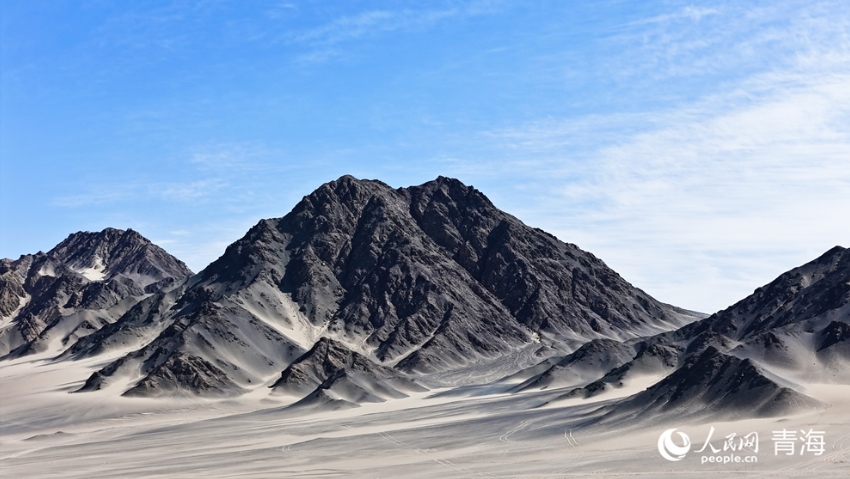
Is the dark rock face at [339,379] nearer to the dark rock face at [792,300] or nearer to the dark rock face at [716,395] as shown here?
the dark rock face at [792,300]

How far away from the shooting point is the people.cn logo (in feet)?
234

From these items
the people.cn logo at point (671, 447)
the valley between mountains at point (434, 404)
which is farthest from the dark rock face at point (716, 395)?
the people.cn logo at point (671, 447)

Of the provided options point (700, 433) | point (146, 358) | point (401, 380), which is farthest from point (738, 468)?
point (146, 358)

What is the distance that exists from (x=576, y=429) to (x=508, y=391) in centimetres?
7076

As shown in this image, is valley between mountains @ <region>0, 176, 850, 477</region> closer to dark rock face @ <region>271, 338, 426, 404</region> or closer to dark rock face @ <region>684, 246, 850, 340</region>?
dark rock face @ <region>271, 338, 426, 404</region>

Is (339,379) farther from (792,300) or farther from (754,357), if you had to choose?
(792,300)

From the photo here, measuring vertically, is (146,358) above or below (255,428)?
above

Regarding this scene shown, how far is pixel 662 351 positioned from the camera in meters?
157

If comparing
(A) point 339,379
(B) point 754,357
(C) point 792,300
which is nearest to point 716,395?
(B) point 754,357

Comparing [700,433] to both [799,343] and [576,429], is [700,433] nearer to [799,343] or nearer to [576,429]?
[576,429]

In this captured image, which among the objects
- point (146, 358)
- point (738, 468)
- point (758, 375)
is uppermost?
point (146, 358)

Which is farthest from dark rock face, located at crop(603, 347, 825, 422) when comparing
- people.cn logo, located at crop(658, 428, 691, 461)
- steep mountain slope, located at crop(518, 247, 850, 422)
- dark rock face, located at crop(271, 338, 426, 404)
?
dark rock face, located at crop(271, 338, 426, 404)

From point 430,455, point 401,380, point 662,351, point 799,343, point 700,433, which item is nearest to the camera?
point 700,433

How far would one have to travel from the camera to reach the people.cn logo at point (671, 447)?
71375 mm
